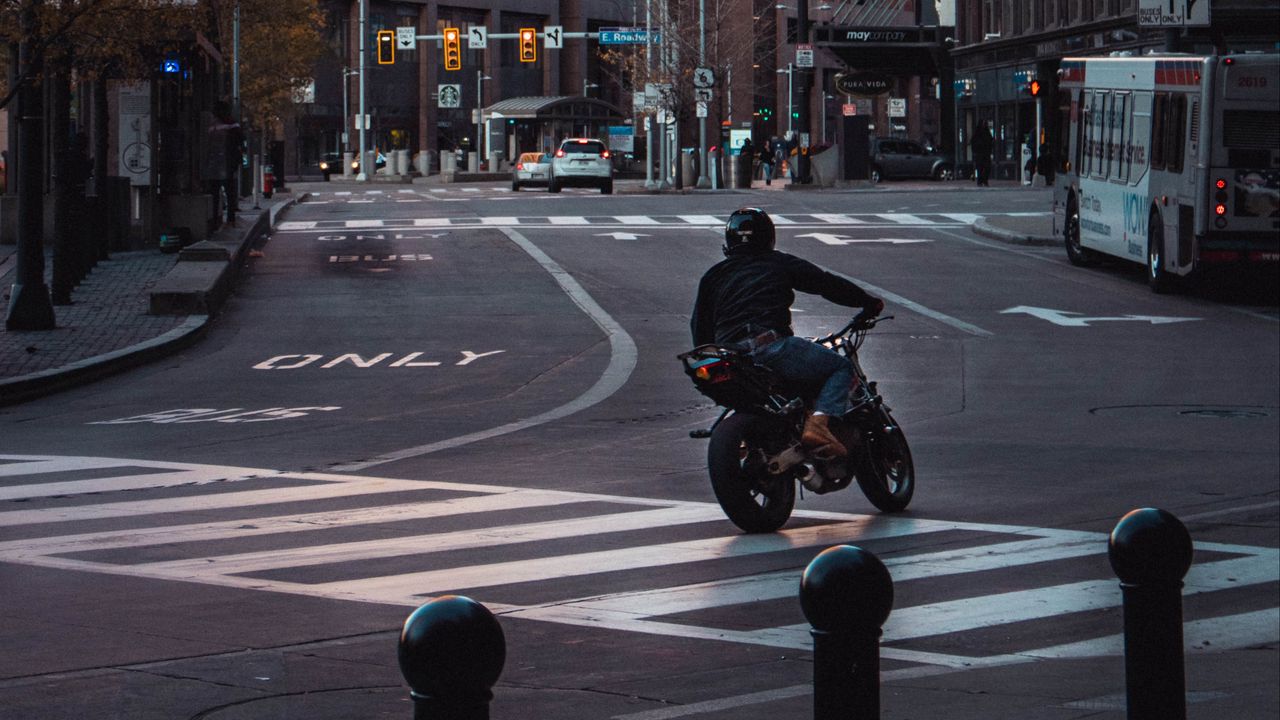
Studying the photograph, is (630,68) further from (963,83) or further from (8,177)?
(8,177)

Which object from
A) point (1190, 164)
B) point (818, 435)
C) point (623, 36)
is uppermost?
point (623, 36)

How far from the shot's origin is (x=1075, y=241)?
31.3 m

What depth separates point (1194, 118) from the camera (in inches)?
1016

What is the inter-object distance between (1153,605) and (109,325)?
19.1 meters

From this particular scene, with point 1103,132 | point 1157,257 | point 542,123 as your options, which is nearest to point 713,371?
point 1157,257

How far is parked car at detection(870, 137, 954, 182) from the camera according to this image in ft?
243

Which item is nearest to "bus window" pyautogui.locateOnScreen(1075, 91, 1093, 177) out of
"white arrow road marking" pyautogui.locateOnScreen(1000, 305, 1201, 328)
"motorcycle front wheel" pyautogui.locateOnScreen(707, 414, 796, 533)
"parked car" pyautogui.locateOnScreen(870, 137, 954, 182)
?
"white arrow road marking" pyautogui.locateOnScreen(1000, 305, 1201, 328)

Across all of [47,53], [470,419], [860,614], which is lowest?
[470,419]

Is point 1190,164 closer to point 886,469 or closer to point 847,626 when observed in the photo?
point 886,469

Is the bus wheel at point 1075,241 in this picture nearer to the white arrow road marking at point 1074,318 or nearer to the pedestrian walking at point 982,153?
the white arrow road marking at point 1074,318

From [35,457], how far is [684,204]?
113 feet

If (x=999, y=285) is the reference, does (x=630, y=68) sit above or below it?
above

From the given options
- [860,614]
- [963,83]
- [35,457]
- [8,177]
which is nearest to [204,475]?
[35,457]

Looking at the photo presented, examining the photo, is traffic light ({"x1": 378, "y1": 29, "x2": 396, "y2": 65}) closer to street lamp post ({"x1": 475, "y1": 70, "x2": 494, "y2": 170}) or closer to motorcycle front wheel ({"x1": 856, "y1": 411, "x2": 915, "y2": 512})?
street lamp post ({"x1": 475, "y1": 70, "x2": 494, "y2": 170})
